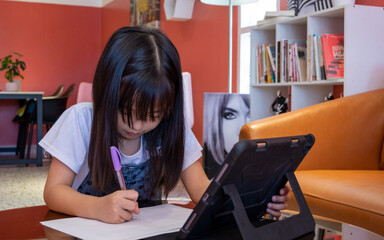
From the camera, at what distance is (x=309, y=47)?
8.52 ft

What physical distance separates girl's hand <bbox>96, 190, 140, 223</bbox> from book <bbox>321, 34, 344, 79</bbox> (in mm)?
1825

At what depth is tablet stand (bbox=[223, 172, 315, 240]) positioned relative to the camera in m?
0.68

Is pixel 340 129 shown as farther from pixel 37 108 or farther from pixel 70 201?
pixel 37 108

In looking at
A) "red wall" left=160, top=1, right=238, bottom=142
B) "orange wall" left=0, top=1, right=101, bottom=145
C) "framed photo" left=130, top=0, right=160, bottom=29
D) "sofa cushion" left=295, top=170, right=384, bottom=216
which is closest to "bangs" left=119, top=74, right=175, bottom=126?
"sofa cushion" left=295, top=170, right=384, bottom=216

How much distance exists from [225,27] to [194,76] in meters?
0.67

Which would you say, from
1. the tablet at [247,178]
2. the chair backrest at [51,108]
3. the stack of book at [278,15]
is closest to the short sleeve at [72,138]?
the tablet at [247,178]

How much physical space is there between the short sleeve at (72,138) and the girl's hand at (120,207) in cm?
23

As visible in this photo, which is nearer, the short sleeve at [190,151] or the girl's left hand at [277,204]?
the girl's left hand at [277,204]

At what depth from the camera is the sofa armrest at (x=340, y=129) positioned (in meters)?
1.97

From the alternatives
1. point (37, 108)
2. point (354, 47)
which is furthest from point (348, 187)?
point (37, 108)

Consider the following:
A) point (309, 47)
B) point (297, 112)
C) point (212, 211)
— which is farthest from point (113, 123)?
point (309, 47)

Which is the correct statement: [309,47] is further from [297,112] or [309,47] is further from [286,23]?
[297,112]

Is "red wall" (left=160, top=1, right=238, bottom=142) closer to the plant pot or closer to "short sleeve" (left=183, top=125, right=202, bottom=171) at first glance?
→ the plant pot

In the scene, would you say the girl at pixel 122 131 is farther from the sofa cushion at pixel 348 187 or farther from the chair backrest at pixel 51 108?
the chair backrest at pixel 51 108
